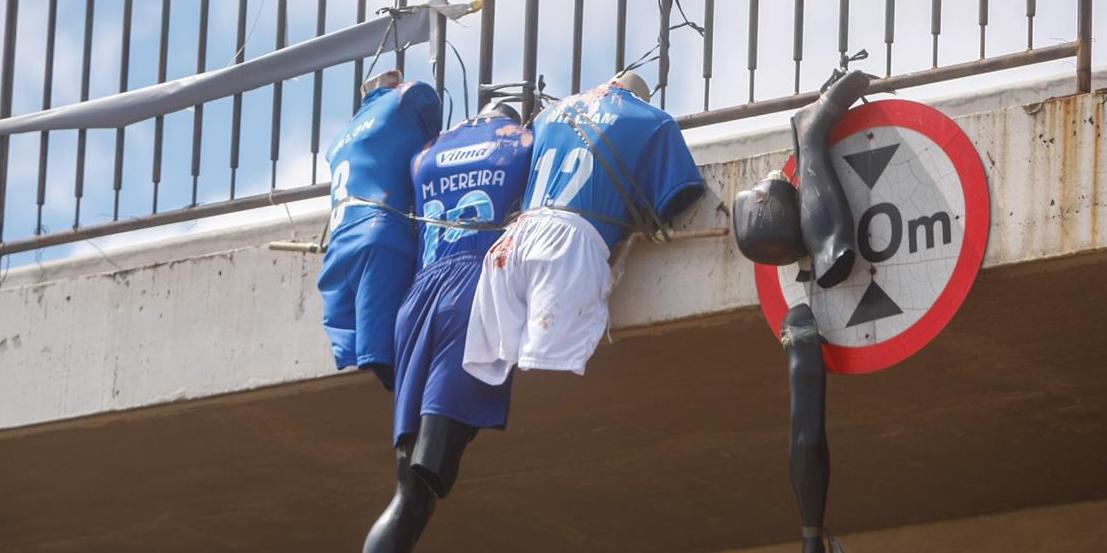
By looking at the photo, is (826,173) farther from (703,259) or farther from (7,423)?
(7,423)

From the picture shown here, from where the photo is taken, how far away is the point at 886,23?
6.68 m

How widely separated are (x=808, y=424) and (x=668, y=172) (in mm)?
940

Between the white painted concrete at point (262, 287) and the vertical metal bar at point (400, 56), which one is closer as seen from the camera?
the white painted concrete at point (262, 287)

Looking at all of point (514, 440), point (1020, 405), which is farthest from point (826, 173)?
point (514, 440)

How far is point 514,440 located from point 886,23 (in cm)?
193

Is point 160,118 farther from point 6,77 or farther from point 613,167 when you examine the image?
point 613,167

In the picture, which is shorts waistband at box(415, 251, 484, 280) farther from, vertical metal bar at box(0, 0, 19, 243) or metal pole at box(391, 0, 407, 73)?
vertical metal bar at box(0, 0, 19, 243)

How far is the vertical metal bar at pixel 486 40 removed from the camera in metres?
7.41

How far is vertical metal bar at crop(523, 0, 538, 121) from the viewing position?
7254 mm

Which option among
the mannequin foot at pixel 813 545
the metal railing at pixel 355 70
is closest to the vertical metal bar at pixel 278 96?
the metal railing at pixel 355 70

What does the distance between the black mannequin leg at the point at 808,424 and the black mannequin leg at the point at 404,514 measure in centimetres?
109

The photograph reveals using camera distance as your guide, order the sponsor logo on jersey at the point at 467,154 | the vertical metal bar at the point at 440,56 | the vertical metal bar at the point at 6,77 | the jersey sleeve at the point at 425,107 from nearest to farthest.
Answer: the sponsor logo on jersey at the point at 467,154 → the jersey sleeve at the point at 425,107 → the vertical metal bar at the point at 440,56 → the vertical metal bar at the point at 6,77

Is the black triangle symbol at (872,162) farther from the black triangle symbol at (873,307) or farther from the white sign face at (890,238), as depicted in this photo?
the black triangle symbol at (873,307)

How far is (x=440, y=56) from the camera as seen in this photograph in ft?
24.8
